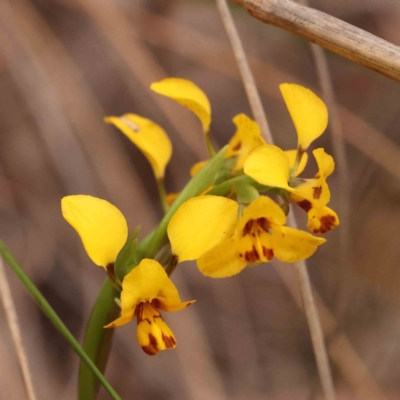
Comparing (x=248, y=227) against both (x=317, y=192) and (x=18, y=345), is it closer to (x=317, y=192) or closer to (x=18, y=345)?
(x=317, y=192)

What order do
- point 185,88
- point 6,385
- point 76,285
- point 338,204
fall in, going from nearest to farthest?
point 185,88
point 6,385
point 76,285
point 338,204

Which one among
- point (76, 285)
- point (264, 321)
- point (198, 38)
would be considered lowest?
point (264, 321)

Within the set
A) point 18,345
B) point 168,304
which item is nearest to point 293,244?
point 168,304

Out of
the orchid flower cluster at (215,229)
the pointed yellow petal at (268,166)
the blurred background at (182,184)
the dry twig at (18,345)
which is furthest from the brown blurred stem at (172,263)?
the blurred background at (182,184)

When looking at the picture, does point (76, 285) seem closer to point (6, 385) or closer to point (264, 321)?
point (6, 385)

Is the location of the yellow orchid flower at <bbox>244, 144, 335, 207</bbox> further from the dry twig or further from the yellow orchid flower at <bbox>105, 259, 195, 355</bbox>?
the dry twig

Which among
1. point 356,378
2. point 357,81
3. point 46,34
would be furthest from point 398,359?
point 46,34

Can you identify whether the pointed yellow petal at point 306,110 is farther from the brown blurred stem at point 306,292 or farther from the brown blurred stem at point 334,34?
the brown blurred stem at point 306,292
